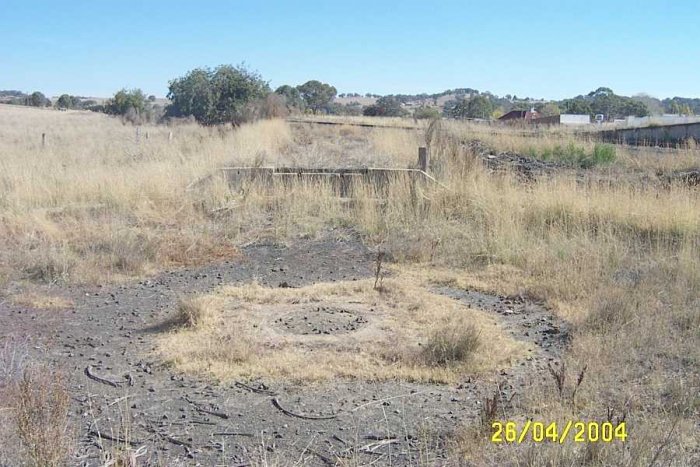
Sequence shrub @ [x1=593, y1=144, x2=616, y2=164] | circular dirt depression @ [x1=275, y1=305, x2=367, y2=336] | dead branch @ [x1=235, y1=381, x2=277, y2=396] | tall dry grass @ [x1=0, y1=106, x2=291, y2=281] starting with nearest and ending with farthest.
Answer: dead branch @ [x1=235, y1=381, x2=277, y2=396], circular dirt depression @ [x1=275, y1=305, x2=367, y2=336], tall dry grass @ [x1=0, y1=106, x2=291, y2=281], shrub @ [x1=593, y1=144, x2=616, y2=164]

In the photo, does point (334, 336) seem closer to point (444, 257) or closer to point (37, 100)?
point (444, 257)

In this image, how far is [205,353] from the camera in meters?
5.35

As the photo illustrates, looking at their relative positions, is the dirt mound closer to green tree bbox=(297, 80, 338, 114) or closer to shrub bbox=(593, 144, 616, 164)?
shrub bbox=(593, 144, 616, 164)

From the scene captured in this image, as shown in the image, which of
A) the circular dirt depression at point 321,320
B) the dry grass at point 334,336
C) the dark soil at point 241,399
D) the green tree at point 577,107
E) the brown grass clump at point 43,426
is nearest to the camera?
the brown grass clump at point 43,426

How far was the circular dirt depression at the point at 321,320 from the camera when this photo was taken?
6016 millimetres

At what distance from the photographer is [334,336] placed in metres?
5.86

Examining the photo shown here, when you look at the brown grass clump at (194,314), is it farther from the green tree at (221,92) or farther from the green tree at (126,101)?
the green tree at (126,101)

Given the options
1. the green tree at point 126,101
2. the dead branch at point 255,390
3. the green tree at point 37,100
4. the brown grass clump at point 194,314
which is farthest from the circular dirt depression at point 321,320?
the green tree at point 37,100

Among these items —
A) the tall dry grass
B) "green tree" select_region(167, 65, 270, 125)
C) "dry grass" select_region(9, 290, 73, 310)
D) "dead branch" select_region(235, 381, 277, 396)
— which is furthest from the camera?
"green tree" select_region(167, 65, 270, 125)

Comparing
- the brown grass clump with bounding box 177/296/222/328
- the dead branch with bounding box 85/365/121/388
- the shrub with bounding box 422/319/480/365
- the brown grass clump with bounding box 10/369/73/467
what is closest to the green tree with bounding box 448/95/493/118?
the brown grass clump with bounding box 177/296/222/328

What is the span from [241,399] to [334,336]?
4.63 ft

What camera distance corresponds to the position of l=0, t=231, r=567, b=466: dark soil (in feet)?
12.8

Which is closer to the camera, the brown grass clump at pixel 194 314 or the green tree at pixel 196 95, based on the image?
the brown grass clump at pixel 194 314

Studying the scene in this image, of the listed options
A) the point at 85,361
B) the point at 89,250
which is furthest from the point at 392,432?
the point at 89,250
